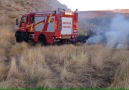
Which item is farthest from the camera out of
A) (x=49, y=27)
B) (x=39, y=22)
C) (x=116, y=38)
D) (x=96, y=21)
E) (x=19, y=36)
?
(x=96, y=21)

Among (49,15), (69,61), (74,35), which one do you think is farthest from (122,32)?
(69,61)

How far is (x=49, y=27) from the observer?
20859 millimetres

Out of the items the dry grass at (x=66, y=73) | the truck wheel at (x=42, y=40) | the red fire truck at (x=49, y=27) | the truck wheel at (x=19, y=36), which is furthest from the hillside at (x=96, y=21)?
the dry grass at (x=66, y=73)

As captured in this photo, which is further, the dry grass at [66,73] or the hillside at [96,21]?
the hillside at [96,21]

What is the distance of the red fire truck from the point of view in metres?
20.6

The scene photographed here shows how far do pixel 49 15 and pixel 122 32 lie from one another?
5764 millimetres

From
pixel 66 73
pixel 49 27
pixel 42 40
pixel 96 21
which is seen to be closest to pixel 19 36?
pixel 42 40

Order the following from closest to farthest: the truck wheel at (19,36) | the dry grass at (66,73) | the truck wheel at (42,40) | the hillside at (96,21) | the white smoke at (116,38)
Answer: the dry grass at (66,73) → the white smoke at (116,38) → the truck wheel at (42,40) → the truck wheel at (19,36) → the hillside at (96,21)

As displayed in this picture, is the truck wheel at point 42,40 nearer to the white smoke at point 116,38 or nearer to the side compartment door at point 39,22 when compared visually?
the side compartment door at point 39,22

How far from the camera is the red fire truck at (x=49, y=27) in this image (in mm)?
20641

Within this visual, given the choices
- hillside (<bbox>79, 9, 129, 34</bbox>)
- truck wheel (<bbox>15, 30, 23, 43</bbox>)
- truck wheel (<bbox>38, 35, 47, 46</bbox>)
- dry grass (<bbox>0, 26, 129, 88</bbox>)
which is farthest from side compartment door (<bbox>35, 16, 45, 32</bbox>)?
hillside (<bbox>79, 9, 129, 34</bbox>)

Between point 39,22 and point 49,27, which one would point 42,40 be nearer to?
point 49,27

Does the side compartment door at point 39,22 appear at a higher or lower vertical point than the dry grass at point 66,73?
higher

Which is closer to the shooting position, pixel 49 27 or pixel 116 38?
pixel 49 27
